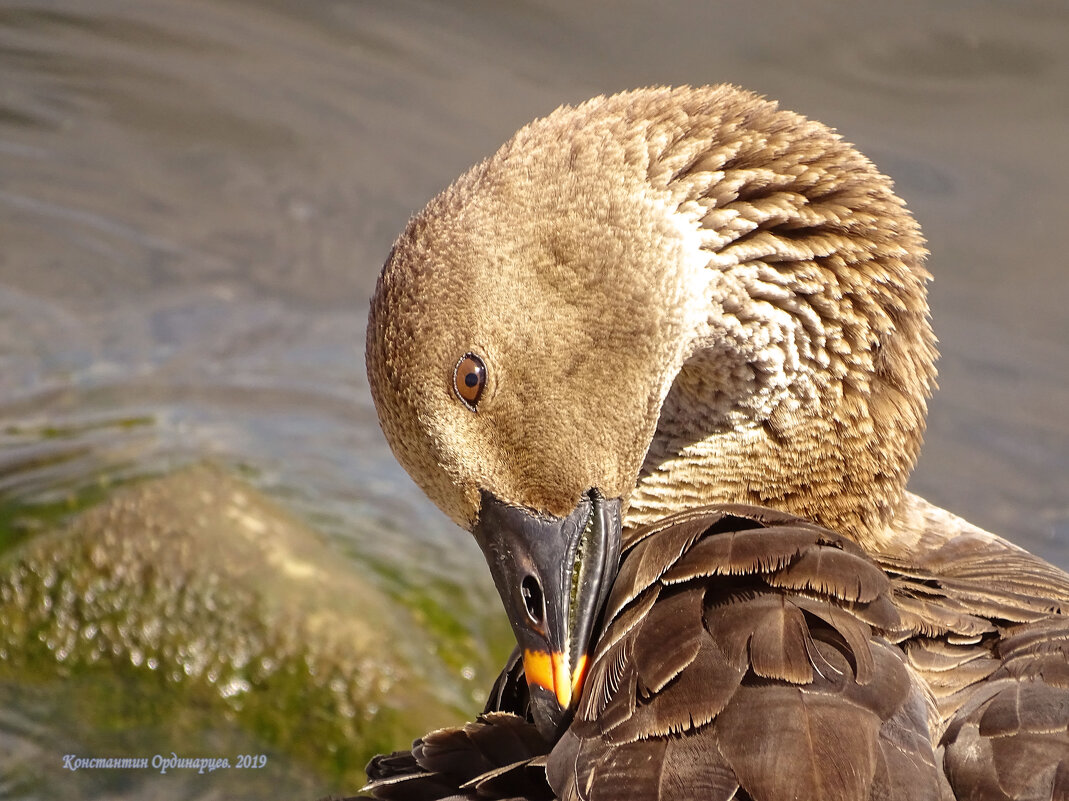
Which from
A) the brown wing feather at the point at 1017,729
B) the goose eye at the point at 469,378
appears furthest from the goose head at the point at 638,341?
the brown wing feather at the point at 1017,729

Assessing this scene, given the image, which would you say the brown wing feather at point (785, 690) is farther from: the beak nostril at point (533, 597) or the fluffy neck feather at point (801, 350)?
the fluffy neck feather at point (801, 350)

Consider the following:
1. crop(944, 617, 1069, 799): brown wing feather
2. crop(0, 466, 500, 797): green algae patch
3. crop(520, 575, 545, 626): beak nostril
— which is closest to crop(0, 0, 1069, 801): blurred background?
crop(0, 466, 500, 797): green algae patch

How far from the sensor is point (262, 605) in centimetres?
611

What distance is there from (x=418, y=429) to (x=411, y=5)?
7999 millimetres

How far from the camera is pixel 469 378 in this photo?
3.47 metres

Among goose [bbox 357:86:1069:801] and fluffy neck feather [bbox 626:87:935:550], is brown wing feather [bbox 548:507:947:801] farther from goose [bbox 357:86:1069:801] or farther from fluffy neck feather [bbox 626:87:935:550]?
fluffy neck feather [bbox 626:87:935:550]

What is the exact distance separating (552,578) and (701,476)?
0.69 metres

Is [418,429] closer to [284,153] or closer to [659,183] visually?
[659,183]

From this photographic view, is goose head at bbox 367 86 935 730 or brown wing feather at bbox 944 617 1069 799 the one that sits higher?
goose head at bbox 367 86 935 730

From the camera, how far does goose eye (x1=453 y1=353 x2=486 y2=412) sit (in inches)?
136

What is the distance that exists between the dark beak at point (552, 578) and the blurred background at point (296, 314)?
2.53 m

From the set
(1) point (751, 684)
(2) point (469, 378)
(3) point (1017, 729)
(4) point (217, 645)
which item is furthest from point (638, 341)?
(4) point (217, 645)

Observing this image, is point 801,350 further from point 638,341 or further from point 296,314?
point 296,314

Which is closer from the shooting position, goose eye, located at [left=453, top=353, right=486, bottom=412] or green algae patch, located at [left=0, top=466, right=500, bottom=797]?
goose eye, located at [left=453, top=353, right=486, bottom=412]
